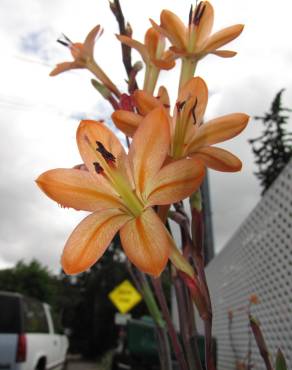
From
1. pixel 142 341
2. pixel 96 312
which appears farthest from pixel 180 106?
pixel 96 312

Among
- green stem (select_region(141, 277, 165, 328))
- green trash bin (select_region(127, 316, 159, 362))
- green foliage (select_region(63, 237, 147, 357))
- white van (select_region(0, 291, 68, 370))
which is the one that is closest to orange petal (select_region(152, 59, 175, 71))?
green stem (select_region(141, 277, 165, 328))

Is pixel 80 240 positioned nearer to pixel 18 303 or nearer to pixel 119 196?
pixel 119 196

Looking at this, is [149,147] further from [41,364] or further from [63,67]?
[41,364]

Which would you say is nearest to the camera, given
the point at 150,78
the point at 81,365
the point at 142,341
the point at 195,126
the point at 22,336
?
the point at 195,126

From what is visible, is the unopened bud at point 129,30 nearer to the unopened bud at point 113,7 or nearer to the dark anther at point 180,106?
the unopened bud at point 113,7

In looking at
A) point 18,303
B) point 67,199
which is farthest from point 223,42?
point 18,303

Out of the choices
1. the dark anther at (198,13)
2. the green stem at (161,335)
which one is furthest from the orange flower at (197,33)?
the green stem at (161,335)

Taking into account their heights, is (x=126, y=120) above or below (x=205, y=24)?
below
